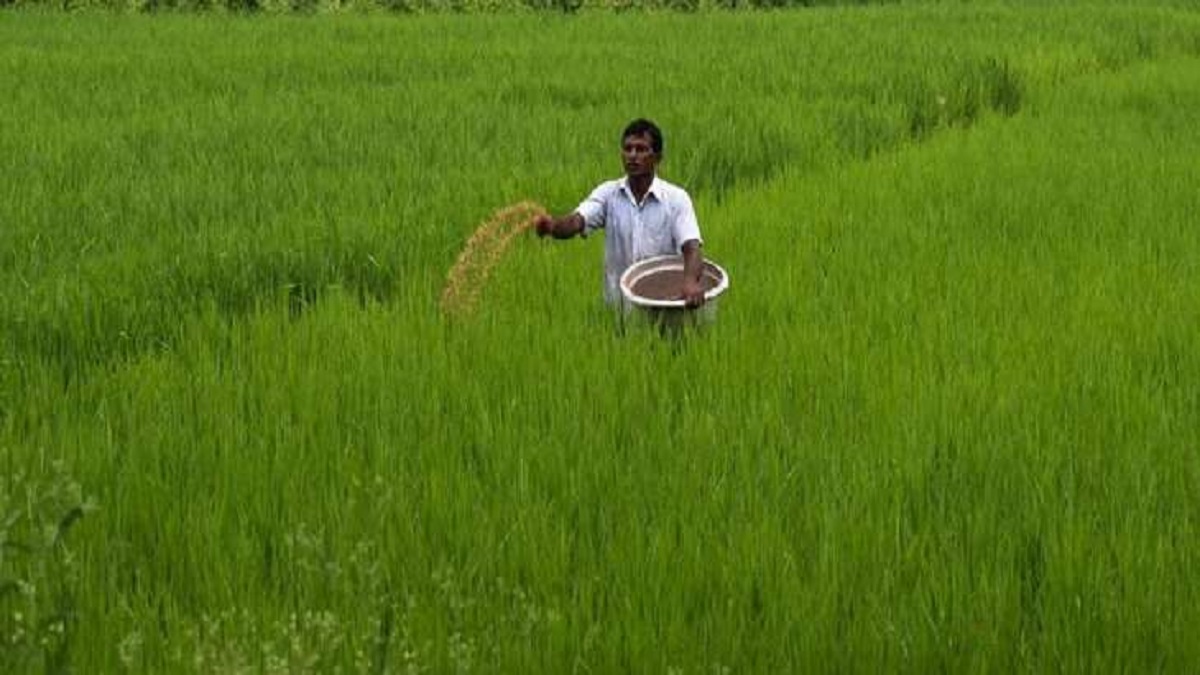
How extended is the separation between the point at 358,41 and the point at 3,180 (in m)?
7.76

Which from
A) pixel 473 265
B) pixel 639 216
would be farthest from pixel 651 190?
pixel 473 265

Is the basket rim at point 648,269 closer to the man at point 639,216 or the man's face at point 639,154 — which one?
the man at point 639,216

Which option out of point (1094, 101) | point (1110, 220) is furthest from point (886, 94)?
point (1110, 220)

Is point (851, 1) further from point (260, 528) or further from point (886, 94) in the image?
point (260, 528)

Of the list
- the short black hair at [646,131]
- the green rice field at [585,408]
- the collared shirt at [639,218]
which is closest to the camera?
the green rice field at [585,408]

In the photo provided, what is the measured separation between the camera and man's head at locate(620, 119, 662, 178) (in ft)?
13.3

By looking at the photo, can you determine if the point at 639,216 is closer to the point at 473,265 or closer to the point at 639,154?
the point at 639,154

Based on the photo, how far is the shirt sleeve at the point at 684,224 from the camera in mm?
4062

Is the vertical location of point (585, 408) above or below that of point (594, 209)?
below

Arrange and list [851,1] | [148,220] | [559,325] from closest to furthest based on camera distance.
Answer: [559,325], [148,220], [851,1]

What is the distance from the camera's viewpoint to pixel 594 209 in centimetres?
423

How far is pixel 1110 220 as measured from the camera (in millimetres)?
5957

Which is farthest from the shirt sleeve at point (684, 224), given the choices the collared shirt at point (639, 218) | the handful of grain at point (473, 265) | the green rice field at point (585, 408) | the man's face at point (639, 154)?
the handful of grain at point (473, 265)

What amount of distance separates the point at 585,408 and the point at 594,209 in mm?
859
